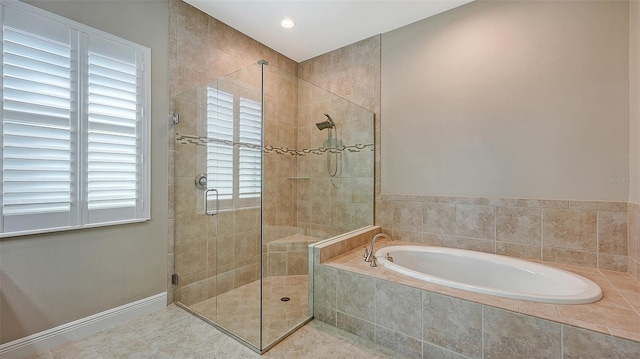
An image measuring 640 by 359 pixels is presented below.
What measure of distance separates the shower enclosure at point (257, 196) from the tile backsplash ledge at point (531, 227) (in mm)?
575

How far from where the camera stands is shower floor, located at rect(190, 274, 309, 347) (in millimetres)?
1817

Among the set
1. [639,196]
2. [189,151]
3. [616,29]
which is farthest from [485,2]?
[189,151]

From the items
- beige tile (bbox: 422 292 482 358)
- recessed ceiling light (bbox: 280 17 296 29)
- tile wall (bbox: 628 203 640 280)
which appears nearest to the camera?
beige tile (bbox: 422 292 482 358)

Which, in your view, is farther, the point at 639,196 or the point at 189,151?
the point at 189,151

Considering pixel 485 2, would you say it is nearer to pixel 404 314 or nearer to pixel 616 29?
pixel 616 29

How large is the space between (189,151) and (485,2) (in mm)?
2886

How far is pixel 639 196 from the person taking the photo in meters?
1.68

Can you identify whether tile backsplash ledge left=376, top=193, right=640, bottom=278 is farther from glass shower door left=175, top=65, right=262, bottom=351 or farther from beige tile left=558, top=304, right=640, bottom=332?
glass shower door left=175, top=65, right=262, bottom=351

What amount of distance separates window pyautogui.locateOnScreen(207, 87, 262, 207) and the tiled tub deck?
76 centimetres

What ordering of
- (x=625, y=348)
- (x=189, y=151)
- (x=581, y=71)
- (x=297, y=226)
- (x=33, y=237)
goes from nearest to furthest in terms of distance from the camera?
(x=625, y=348) < (x=33, y=237) < (x=581, y=71) < (x=189, y=151) < (x=297, y=226)

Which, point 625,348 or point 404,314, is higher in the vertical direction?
point 625,348

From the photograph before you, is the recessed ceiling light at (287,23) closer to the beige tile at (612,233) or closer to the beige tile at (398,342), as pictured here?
the beige tile at (398,342)

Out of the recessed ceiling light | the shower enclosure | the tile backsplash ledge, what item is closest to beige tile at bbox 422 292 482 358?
the shower enclosure

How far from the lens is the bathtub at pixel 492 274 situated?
150 cm
